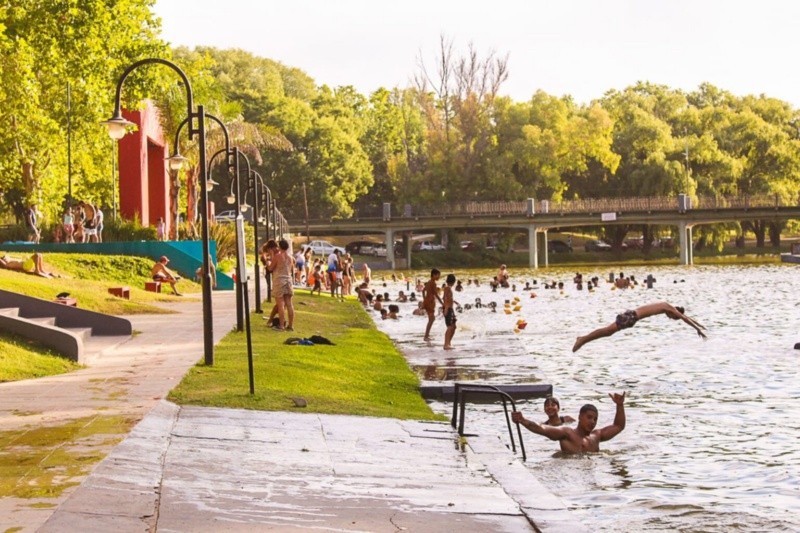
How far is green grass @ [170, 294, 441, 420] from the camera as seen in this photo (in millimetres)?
15945

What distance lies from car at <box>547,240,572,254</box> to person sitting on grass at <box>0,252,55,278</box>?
280 feet

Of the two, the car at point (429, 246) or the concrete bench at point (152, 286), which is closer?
the concrete bench at point (152, 286)

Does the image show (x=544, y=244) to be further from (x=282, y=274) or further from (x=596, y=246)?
(x=282, y=274)

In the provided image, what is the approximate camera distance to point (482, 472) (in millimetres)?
12844

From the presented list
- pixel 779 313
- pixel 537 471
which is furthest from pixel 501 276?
pixel 537 471

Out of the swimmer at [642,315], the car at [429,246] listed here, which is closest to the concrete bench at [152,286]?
the swimmer at [642,315]

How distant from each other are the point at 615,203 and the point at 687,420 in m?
82.0

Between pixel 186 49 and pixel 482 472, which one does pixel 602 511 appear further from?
pixel 186 49

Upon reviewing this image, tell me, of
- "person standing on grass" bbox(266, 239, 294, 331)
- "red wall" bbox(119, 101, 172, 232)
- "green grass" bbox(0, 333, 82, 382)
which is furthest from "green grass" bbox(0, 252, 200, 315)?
"red wall" bbox(119, 101, 172, 232)

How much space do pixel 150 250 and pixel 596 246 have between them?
7586 cm

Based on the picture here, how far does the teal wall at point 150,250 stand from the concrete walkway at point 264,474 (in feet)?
83.9

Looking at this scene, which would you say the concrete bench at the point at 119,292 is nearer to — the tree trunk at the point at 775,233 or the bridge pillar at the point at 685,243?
the bridge pillar at the point at 685,243

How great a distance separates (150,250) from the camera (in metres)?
43.7

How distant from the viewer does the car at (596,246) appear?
113125 mm
